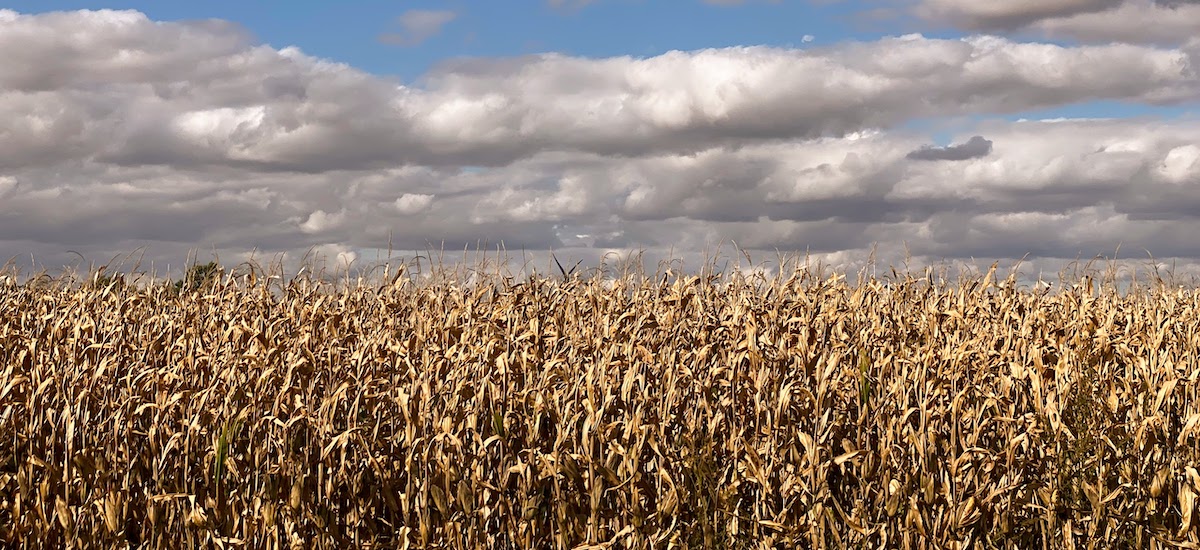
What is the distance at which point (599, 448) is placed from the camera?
5.21m

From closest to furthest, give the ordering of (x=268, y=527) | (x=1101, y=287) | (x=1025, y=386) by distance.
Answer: (x=268, y=527) < (x=1025, y=386) < (x=1101, y=287)

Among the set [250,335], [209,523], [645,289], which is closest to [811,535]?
[209,523]

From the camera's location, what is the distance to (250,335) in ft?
21.6

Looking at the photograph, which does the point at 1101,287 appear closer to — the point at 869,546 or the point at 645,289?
the point at 645,289

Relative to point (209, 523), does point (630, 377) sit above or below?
above

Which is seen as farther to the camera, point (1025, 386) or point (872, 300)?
point (872, 300)

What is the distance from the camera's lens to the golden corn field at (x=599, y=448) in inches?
198

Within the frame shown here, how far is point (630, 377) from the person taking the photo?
5.28 metres

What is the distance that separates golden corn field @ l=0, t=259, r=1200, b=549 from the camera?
16.5 ft

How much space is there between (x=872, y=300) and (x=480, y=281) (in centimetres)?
313

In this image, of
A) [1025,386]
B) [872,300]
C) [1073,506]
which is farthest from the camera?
[872,300]

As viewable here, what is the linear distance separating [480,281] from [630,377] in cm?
391

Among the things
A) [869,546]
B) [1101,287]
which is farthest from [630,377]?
[1101,287]

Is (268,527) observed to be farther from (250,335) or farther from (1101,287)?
(1101,287)
